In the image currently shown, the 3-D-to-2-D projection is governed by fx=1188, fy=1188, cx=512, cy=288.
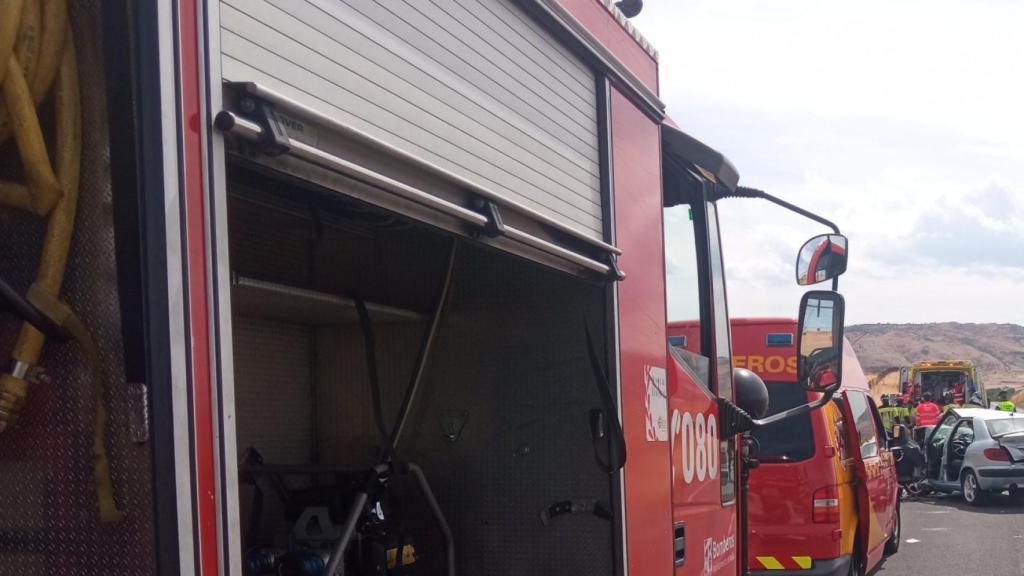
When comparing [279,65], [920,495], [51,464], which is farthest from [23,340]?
[920,495]

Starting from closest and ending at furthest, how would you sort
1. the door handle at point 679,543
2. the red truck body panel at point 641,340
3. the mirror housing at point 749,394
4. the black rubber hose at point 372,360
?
the red truck body panel at point 641,340 < the door handle at point 679,543 < the black rubber hose at point 372,360 < the mirror housing at point 749,394

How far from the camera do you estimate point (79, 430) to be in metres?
1.71

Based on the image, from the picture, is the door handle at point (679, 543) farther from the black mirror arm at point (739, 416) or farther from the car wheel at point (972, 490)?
the car wheel at point (972, 490)

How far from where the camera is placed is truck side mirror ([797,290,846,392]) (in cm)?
433

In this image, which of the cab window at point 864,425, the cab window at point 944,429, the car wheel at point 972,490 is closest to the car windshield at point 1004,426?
the car wheel at point 972,490

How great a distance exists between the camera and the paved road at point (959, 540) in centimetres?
1132

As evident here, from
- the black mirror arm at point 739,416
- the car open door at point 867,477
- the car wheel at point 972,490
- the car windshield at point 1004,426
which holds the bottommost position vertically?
the car wheel at point 972,490

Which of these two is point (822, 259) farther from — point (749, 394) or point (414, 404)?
point (414, 404)

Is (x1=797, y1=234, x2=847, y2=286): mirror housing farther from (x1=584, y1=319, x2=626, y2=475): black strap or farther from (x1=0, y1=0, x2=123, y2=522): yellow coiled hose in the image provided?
(x1=0, y1=0, x2=123, y2=522): yellow coiled hose

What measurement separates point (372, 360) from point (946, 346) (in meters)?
92.6

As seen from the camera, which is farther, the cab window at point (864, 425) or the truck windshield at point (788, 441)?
the cab window at point (864, 425)

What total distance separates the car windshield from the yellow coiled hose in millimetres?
17258

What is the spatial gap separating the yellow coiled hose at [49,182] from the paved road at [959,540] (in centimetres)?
1055

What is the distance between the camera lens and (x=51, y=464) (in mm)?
1726
